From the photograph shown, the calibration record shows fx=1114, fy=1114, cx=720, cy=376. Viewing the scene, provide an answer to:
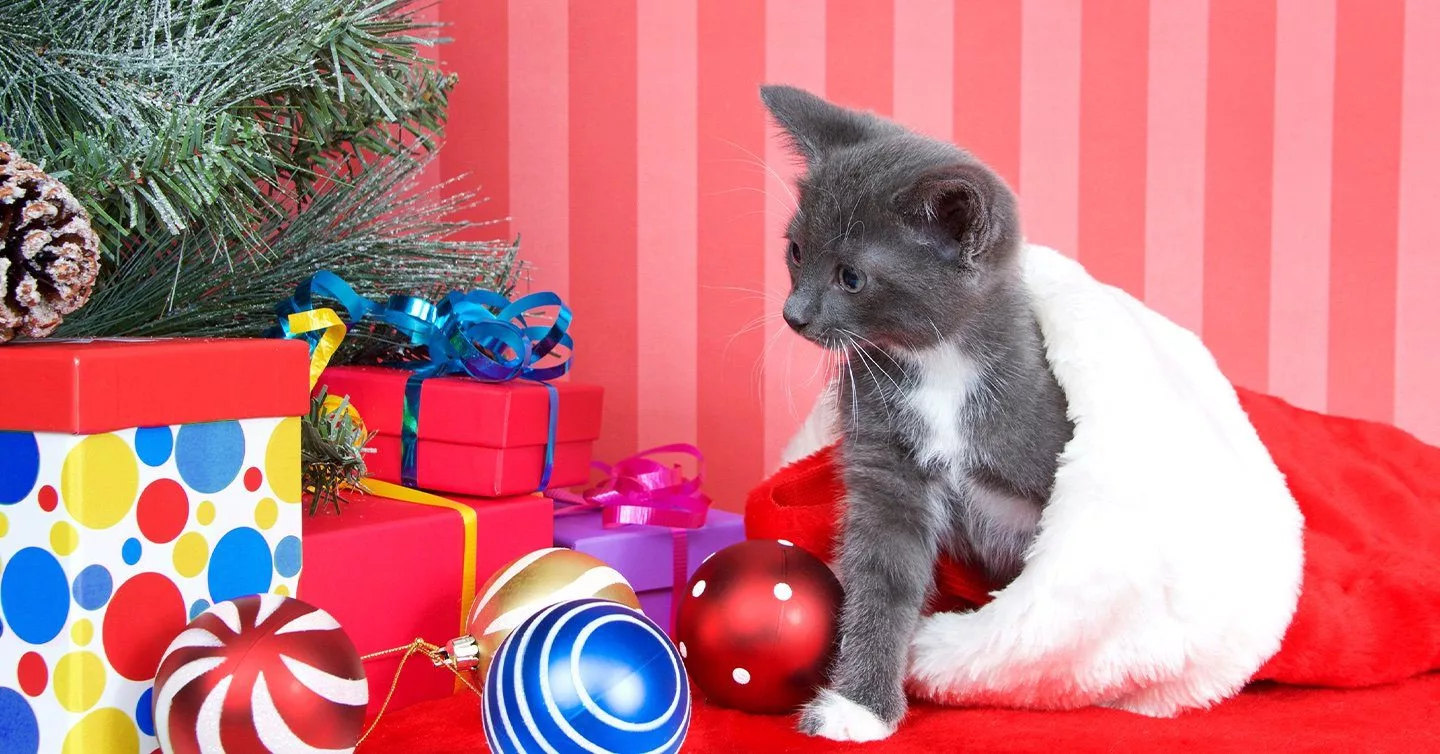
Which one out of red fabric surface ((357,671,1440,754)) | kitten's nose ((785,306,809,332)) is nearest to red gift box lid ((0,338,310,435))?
red fabric surface ((357,671,1440,754))

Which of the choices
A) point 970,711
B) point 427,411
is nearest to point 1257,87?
point 970,711

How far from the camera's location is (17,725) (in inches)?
32.9

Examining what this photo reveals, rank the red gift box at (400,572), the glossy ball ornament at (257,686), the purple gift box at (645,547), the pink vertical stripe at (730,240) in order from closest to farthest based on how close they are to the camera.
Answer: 1. the glossy ball ornament at (257,686)
2. the red gift box at (400,572)
3. the purple gift box at (645,547)
4. the pink vertical stripe at (730,240)

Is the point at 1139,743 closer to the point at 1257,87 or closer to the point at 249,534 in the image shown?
the point at 249,534

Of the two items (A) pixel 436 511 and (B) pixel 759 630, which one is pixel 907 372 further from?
(A) pixel 436 511

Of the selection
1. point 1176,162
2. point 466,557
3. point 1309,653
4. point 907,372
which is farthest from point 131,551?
point 1176,162

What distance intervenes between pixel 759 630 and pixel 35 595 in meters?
0.59

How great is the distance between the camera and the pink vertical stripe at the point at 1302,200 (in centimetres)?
175

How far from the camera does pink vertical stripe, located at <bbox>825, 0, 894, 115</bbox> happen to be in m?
1.80

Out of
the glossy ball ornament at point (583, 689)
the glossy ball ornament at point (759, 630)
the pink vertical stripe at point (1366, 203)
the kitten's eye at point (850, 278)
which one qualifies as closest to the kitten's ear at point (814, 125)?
the kitten's eye at point (850, 278)

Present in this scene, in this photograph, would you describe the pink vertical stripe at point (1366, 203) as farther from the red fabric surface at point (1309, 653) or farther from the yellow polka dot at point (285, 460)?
the yellow polka dot at point (285, 460)

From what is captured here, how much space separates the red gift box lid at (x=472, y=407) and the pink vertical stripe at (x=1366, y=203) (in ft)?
4.04

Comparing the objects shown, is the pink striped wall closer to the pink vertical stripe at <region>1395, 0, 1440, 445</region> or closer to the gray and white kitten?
the pink vertical stripe at <region>1395, 0, 1440, 445</region>

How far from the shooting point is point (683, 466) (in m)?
1.88
